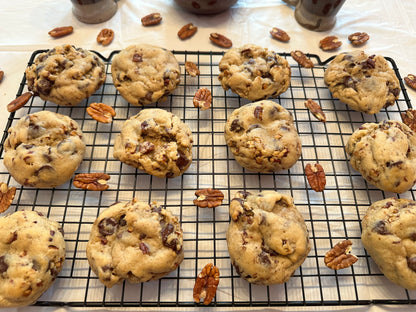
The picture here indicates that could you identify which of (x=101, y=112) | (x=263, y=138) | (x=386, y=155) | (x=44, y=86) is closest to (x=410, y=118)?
(x=386, y=155)

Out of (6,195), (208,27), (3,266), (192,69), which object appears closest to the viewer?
(3,266)

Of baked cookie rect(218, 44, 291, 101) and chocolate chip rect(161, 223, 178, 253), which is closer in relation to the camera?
chocolate chip rect(161, 223, 178, 253)

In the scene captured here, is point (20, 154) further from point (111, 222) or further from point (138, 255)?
point (138, 255)

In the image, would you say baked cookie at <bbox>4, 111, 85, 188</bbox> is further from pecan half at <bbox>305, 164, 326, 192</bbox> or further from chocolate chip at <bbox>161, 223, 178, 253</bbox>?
pecan half at <bbox>305, 164, 326, 192</bbox>

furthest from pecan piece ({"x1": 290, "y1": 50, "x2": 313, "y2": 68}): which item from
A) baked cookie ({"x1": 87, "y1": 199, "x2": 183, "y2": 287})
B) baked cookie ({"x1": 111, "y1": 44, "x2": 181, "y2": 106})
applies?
baked cookie ({"x1": 87, "y1": 199, "x2": 183, "y2": 287})

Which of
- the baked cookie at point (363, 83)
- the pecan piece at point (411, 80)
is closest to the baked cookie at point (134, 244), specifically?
the baked cookie at point (363, 83)

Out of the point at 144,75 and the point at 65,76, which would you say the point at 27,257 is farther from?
the point at 144,75

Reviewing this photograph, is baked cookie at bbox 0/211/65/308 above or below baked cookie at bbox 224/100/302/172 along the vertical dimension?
below
